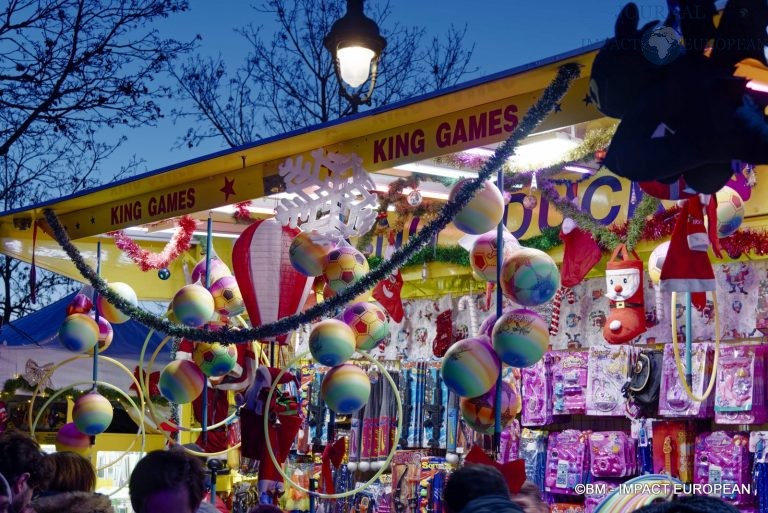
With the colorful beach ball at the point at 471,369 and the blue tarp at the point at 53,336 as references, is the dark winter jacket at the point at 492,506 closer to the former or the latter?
the colorful beach ball at the point at 471,369

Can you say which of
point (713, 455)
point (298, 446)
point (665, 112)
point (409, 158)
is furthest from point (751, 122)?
point (298, 446)

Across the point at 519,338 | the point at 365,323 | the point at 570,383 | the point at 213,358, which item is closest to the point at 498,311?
the point at 519,338

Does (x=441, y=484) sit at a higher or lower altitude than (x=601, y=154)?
lower

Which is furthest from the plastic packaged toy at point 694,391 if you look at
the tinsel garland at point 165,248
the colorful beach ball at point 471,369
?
the tinsel garland at point 165,248

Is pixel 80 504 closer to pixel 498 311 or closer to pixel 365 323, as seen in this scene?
Result: pixel 498 311

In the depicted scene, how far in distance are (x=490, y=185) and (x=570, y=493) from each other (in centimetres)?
339

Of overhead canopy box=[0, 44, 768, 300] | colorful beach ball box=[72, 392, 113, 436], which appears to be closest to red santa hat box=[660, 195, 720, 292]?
overhead canopy box=[0, 44, 768, 300]

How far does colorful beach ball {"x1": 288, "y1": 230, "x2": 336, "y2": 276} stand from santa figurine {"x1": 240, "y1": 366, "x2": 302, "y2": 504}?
0.96 metres

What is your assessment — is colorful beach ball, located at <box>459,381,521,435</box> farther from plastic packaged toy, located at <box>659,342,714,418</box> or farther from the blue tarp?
the blue tarp

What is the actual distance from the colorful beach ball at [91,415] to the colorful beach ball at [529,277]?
3.94 meters

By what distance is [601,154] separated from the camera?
6.55 metres

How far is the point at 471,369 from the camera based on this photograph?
5133 millimetres

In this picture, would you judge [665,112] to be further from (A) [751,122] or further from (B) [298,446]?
(B) [298,446]

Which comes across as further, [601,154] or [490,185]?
[601,154]
